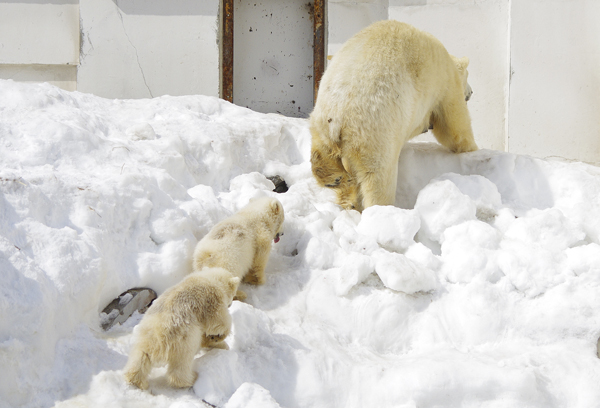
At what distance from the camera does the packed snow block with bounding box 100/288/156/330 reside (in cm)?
271

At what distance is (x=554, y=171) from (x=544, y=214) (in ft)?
2.77

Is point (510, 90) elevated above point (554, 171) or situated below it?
above

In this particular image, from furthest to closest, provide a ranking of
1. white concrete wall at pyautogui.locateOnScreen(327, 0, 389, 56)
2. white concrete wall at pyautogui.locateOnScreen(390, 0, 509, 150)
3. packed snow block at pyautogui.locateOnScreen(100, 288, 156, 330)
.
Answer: white concrete wall at pyautogui.locateOnScreen(327, 0, 389, 56) → white concrete wall at pyautogui.locateOnScreen(390, 0, 509, 150) → packed snow block at pyautogui.locateOnScreen(100, 288, 156, 330)

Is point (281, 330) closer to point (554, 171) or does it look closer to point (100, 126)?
point (100, 126)

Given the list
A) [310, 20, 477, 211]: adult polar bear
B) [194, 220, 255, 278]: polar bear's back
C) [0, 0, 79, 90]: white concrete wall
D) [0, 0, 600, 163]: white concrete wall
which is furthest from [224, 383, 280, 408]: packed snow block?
[0, 0, 79, 90]: white concrete wall

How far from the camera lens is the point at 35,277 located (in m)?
2.37

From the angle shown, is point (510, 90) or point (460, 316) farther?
point (510, 90)

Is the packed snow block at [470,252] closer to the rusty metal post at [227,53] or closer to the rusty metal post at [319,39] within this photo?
the rusty metal post at [319,39]

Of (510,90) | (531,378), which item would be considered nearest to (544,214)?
(531,378)

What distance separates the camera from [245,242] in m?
3.06

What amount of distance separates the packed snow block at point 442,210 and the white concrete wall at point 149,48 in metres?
3.92

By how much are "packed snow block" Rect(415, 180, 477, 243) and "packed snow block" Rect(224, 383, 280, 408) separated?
1769mm

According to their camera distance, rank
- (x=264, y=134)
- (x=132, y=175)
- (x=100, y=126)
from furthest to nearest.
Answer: (x=264, y=134)
(x=100, y=126)
(x=132, y=175)

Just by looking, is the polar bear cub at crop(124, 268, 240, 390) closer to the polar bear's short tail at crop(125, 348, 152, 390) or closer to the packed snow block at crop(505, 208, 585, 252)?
the polar bear's short tail at crop(125, 348, 152, 390)
